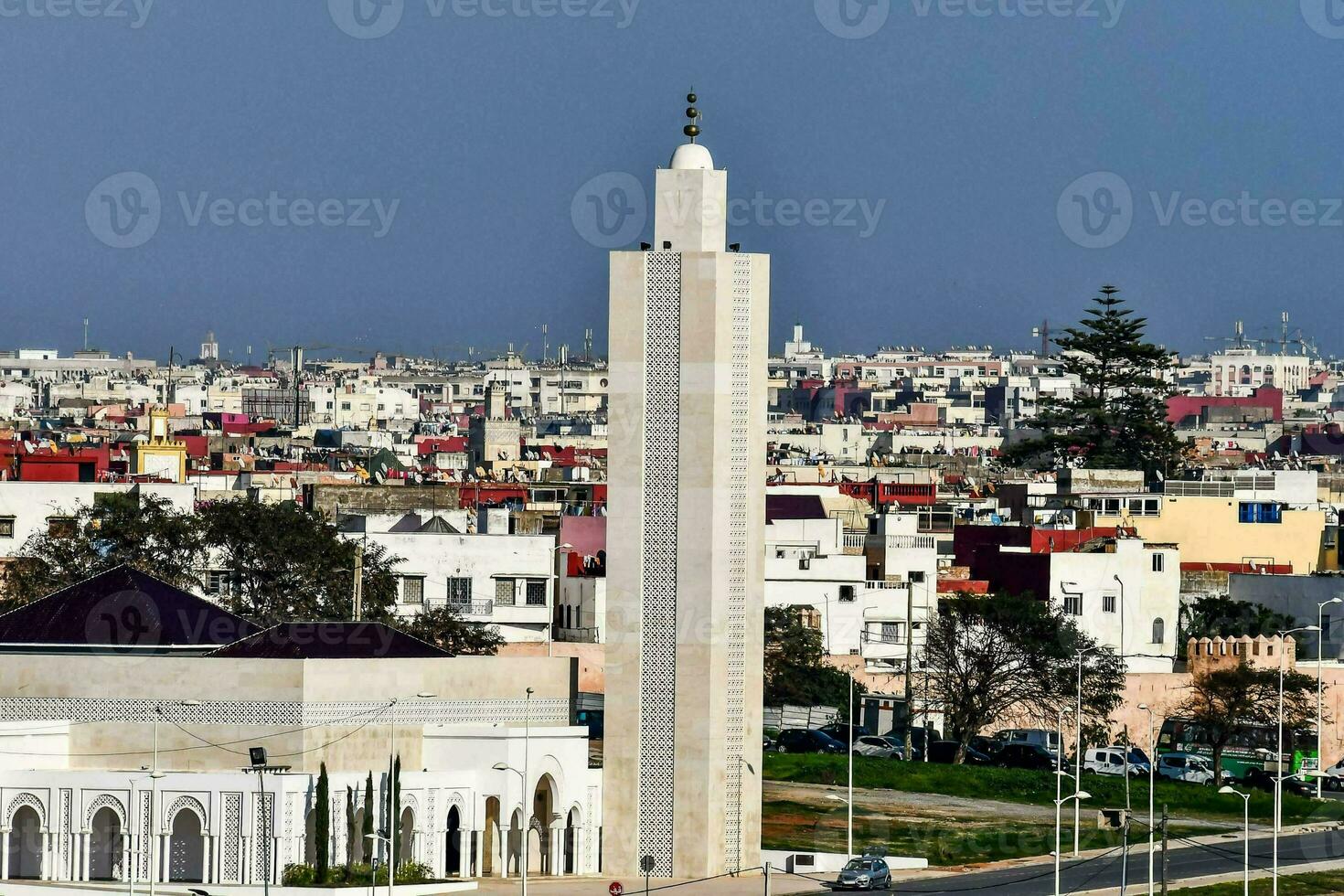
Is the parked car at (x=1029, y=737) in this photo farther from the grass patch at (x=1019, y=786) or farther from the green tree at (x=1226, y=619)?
the green tree at (x=1226, y=619)

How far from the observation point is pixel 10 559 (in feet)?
245

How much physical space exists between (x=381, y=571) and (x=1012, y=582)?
618 inches

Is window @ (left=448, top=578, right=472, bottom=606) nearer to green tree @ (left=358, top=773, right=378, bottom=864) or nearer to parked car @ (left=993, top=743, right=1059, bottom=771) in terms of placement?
parked car @ (left=993, top=743, right=1059, bottom=771)

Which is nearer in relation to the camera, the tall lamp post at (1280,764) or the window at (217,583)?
the tall lamp post at (1280,764)

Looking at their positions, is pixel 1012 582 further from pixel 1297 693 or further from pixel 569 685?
pixel 569 685

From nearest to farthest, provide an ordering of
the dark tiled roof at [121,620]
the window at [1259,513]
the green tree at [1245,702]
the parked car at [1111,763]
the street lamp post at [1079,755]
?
the street lamp post at [1079,755] → the dark tiled roof at [121,620] → the parked car at [1111,763] → the green tree at [1245,702] → the window at [1259,513]

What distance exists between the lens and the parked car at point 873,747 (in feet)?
208

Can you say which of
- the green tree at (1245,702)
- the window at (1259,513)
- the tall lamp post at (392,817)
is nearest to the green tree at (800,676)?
the green tree at (1245,702)

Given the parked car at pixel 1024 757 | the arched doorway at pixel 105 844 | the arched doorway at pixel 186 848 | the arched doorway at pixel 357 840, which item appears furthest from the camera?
the parked car at pixel 1024 757

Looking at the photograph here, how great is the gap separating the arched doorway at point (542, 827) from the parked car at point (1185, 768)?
15454 mm

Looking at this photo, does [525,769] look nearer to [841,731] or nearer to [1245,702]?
[841,731]

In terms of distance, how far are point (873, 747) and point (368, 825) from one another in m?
17.9

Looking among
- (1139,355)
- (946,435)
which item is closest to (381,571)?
(1139,355)

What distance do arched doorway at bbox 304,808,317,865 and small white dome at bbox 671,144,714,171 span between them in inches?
446
